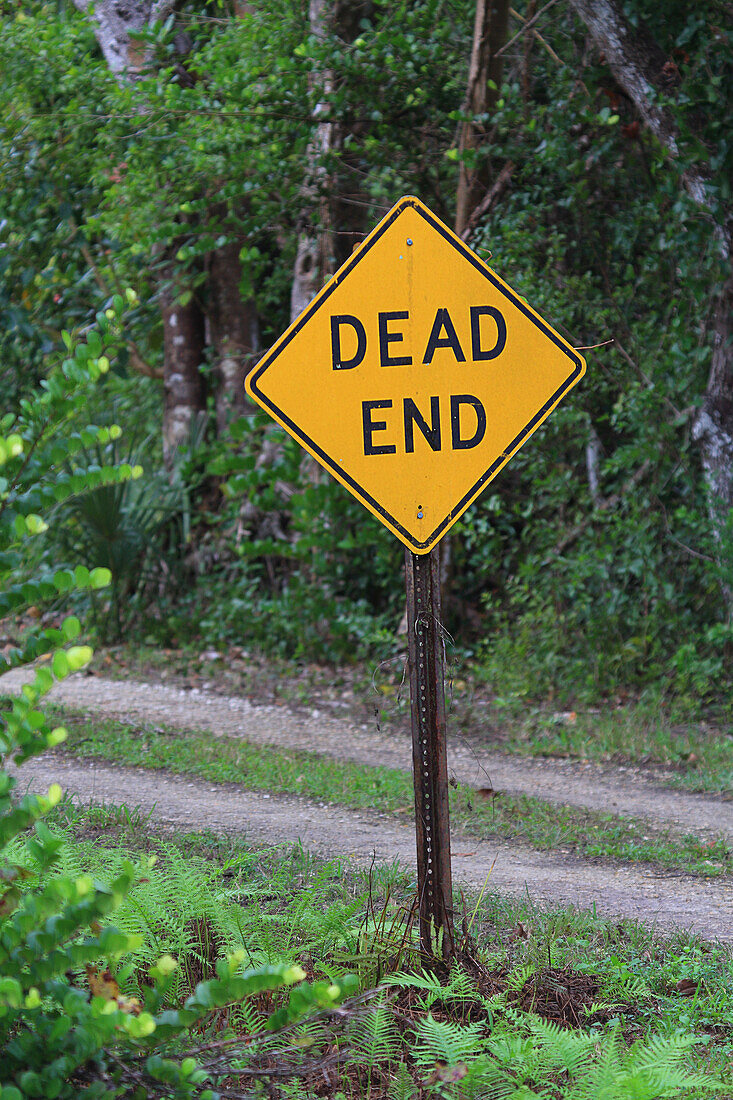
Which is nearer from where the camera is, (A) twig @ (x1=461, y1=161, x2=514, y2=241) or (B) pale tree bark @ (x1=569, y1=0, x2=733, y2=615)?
(B) pale tree bark @ (x1=569, y1=0, x2=733, y2=615)

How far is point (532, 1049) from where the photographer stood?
278 cm

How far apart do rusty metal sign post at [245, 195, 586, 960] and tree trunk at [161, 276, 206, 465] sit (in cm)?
862

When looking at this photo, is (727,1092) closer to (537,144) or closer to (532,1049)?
(532,1049)

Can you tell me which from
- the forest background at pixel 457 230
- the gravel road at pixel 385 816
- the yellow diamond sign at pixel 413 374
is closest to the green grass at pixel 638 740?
the gravel road at pixel 385 816

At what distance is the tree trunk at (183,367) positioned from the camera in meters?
11.8

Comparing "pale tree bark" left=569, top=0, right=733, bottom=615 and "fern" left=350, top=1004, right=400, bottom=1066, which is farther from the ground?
"pale tree bark" left=569, top=0, right=733, bottom=615

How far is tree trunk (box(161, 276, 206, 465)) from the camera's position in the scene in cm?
1178

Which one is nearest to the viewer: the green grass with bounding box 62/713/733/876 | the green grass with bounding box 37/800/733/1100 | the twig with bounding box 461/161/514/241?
the green grass with bounding box 37/800/733/1100

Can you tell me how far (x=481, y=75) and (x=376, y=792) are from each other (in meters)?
6.00

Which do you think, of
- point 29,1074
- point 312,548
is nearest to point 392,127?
point 312,548

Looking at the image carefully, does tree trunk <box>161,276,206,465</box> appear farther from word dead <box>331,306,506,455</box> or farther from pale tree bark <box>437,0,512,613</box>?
word dead <box>331,306,506,455</box>

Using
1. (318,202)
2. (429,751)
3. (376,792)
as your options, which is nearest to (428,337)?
(429,751)

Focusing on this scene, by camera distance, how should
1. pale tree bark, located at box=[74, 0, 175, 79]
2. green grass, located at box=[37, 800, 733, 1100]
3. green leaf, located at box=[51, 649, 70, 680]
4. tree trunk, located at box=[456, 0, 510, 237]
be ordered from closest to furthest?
green leaf, located at box=[51, 649, 70, 680] < green grass, located at box=[37, 800, 733, 1100] < tree trunk, located at box=[456, 0, 510, 237] < pale tree bark, located at box=[74, 0, 175, 79]

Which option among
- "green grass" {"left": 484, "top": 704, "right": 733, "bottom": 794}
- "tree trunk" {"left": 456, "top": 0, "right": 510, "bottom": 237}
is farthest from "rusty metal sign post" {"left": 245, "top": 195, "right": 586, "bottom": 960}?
"tree trunk" {"left": 456, "top": 0, "right": 510, "bottom": 237}
